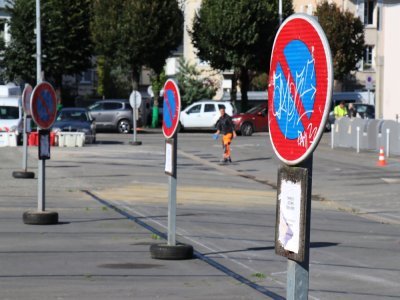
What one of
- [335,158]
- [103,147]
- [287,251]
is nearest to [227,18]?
[103,147]

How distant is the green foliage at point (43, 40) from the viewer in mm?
61625

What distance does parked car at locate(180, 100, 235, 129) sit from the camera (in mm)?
57438

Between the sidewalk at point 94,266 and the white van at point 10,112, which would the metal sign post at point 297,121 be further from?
the white van at point 10,112

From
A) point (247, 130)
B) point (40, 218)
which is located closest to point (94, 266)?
point (40, 218)

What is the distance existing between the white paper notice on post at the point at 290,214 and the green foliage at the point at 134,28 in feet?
194

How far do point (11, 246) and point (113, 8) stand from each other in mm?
50962

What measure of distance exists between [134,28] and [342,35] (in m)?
15.9

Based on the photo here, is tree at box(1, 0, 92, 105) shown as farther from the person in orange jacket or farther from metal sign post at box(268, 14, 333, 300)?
metal sign post at box(268, 14, 333, 300)

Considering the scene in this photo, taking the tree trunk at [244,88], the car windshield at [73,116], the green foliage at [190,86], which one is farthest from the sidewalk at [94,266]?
the green foliage at [190,86]

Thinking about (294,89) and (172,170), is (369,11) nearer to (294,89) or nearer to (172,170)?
(172,170)

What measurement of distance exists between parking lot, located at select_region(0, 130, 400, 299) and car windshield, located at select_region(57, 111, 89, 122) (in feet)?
40.8

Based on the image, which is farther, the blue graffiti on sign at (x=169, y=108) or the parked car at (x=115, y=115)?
the parked car at (x=115, y=115)

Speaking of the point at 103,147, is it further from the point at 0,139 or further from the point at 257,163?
the point at 257,163

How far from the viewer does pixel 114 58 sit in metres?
64.9
